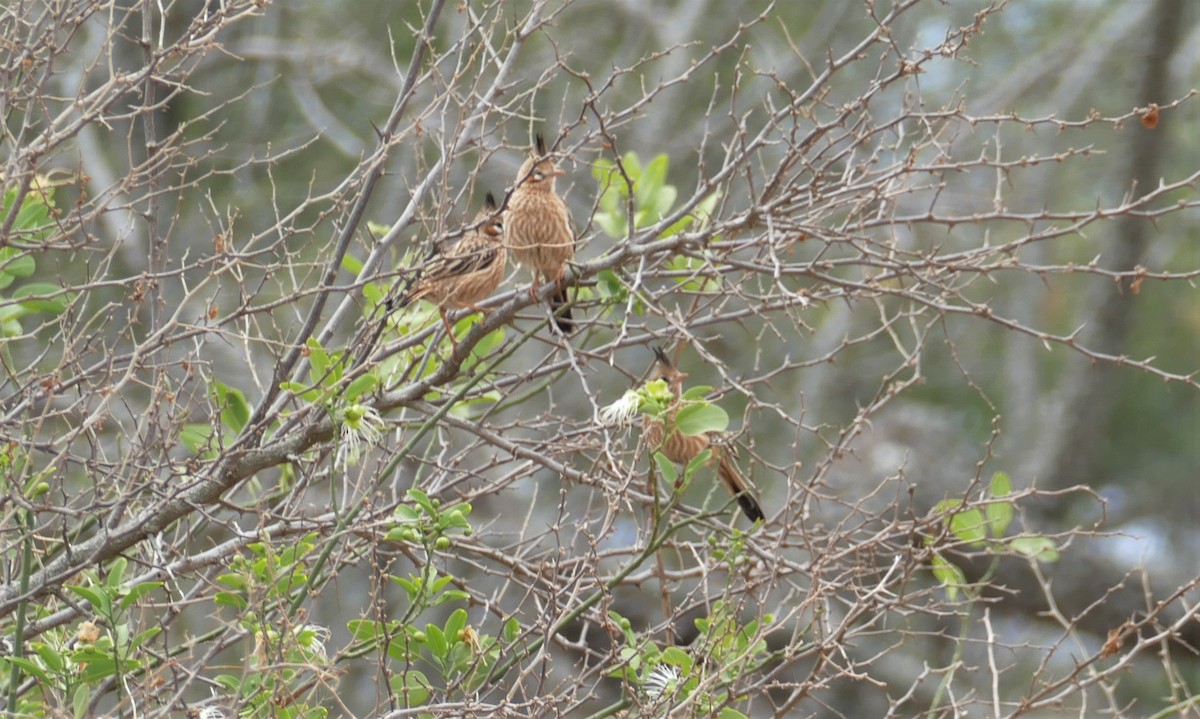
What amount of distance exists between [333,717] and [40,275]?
3.31 meters

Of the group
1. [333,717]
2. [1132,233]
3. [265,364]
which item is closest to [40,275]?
[265,364]

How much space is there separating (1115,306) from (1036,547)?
250 inches

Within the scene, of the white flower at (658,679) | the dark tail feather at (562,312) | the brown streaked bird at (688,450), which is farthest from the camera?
the brown streaked bird at (688,450)

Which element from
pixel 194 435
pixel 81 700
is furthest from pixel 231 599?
pixel 194 435

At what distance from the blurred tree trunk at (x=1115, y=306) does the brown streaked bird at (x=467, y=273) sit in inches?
223

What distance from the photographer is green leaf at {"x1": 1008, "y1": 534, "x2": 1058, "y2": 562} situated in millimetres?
3873

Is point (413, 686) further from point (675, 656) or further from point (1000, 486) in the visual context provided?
point (1000, 486)

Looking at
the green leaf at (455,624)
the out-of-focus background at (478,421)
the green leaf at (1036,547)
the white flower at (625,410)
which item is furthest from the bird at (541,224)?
the green leaf at (1036,547)

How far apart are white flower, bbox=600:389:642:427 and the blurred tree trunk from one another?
6.53 meters

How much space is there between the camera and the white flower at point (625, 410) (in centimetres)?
323

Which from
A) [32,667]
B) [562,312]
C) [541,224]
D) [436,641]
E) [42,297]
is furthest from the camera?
[541,224]

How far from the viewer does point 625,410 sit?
10.8 ft

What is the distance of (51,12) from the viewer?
10.9ft

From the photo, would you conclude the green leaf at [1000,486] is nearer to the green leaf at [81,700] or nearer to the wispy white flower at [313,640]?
the wispy white flower at [313,640]
